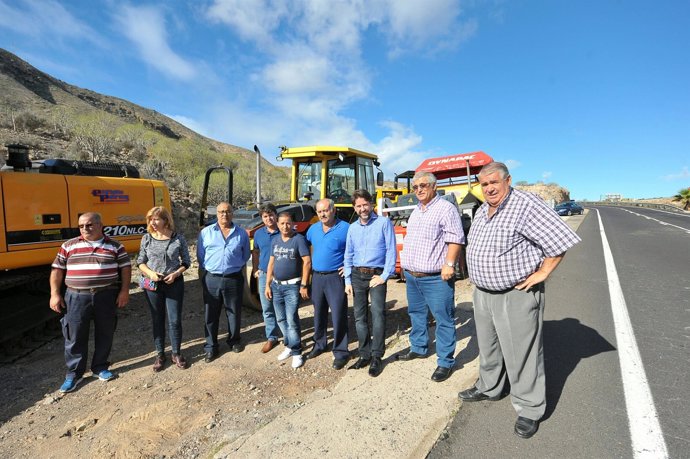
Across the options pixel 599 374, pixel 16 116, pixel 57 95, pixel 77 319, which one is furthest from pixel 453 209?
pixel 57 95

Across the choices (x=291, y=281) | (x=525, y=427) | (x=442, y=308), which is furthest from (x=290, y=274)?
(x=525, y=427)

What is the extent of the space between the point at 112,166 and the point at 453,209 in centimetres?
446

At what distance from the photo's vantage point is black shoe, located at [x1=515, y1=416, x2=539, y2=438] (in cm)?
253

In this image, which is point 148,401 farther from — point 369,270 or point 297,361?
point 369,270

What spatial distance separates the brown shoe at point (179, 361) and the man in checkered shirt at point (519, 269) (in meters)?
3.18

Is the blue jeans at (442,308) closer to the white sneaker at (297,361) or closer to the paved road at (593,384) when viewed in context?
the paved road at (593,384)

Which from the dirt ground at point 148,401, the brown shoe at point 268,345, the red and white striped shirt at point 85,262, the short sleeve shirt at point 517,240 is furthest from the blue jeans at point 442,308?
the red and white striped shirt at point 85,262

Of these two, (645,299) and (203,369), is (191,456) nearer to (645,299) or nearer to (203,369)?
(203,369)

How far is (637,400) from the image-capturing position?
9.66ft

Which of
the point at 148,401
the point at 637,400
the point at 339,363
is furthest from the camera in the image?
the point at 339,363

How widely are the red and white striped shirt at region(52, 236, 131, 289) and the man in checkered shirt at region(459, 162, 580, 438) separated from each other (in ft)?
11.4

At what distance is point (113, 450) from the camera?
2.71 metres

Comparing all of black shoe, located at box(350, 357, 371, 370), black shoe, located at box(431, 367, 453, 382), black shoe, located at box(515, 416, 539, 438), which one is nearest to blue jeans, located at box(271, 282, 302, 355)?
black shoe, located at box(350, 357, 371, 370)

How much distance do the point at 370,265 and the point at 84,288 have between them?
2816mm
